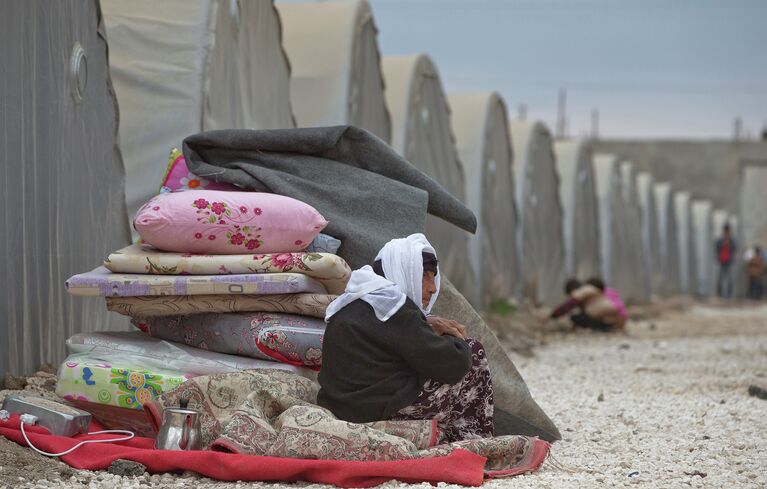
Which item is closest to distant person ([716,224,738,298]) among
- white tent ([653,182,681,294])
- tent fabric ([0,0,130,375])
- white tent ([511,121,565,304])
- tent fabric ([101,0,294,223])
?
white tent ([653,182,681,294])

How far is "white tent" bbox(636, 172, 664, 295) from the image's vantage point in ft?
76.1

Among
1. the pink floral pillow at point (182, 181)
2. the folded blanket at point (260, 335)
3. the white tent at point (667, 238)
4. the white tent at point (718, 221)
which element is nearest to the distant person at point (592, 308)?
the pink floral pillow at point (182, 181)

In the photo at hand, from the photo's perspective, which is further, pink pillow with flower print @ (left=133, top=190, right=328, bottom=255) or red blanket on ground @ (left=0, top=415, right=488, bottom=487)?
pink pillow with flower print @ (left=133, top=190, right=328, bottom=255)

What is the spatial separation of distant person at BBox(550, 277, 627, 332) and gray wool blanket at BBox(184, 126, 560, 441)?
687cm

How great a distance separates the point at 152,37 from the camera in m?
6.70

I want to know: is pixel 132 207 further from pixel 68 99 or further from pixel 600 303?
pixel 600 303

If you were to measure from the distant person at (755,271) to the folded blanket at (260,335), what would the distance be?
76.9ft

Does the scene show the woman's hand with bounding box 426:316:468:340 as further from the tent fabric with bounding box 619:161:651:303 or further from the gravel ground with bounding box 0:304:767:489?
the tent fabric with bounding box 619:161:651:303

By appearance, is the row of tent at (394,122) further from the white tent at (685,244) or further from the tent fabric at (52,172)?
the white tent at (685,244)

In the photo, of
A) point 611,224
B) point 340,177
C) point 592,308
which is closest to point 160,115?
point 340,177

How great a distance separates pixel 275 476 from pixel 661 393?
3548 mm

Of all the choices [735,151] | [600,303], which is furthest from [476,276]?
[735,151]

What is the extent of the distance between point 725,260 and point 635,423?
861 inches

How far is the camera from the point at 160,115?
21.5 feet
